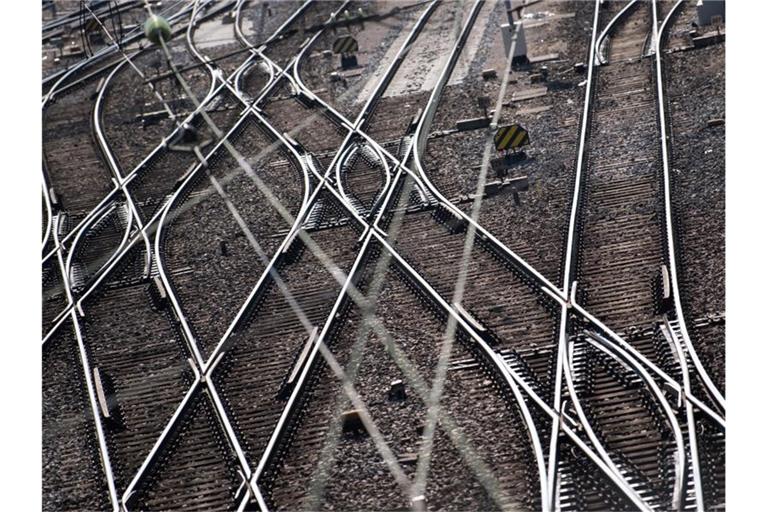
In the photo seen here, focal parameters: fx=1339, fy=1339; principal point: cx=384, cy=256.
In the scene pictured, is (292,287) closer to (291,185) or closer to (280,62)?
(291,185)

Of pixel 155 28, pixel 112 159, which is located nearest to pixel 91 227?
pixel 112 159

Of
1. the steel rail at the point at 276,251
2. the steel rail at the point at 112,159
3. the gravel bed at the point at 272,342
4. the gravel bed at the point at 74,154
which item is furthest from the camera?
the gravel bed at the point at 74,154

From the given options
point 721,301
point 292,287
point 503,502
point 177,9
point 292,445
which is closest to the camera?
point 503,502

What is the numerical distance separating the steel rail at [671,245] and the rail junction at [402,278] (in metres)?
0.04

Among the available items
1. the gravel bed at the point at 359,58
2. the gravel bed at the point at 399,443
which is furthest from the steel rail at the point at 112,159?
the gravel bed at the point at 399,443

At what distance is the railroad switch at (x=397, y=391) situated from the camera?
11.7 metres

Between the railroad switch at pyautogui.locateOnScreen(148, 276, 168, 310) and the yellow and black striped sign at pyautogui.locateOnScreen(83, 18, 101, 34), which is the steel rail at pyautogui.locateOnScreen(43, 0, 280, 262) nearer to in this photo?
the railroad switch at pyautogui.locateOnScreen(148, 276, 168, 310)

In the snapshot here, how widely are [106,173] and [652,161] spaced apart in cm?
809

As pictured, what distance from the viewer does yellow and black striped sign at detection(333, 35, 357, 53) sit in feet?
78.8

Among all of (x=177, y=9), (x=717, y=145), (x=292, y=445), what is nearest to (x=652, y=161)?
(x=717, y=145)

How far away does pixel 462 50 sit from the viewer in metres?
23.2

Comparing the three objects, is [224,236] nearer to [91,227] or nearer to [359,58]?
[91,227]

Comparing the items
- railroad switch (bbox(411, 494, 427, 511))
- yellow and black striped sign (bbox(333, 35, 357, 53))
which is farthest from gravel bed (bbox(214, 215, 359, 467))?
yellow and black striped sign (bbox(333, 35, 357, 53))

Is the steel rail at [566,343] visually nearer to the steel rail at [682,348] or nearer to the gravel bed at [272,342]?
the steel rail at [682,348]
